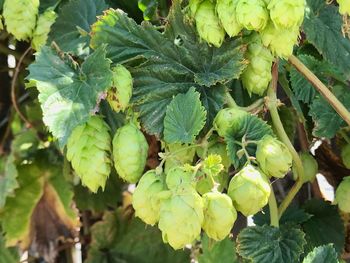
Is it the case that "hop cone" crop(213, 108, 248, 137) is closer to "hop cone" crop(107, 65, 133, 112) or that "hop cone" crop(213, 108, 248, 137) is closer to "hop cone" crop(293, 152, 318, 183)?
"hop cone" crop(107, 65, 133, 112)

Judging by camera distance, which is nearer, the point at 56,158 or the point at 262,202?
the point at 262,202

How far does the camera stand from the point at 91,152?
2.92 feet

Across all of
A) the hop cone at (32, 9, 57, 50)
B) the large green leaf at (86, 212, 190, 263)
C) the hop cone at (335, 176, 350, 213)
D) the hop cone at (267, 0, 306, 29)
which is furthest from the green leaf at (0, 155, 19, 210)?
the hop cone at (267, 0, 306, 29)

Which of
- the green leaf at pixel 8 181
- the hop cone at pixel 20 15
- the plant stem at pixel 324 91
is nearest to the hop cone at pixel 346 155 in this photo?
the plant stem at pixel 324 91

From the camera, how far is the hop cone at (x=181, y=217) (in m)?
0.76

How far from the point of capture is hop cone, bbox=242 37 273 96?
3.01 feet

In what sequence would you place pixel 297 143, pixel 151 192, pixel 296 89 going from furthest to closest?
pixel 297 143 → pixel 296 89 → pixel 151 192

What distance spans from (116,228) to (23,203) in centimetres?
21

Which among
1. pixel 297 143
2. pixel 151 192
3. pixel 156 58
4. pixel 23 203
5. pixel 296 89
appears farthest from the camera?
pixel 23 203

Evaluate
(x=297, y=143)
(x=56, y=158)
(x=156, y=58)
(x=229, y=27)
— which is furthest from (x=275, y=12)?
(x=56, y=158)

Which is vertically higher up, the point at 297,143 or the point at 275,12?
the point at 275,12

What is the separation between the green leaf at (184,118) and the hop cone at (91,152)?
Result: 0.08 metres

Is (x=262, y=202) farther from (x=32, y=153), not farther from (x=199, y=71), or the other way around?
(x=32, y=153)

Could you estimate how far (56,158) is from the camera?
1.53 meters
